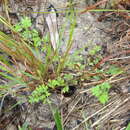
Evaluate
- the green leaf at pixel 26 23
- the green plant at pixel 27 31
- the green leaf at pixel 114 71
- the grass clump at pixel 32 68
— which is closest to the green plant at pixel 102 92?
the green leaf at pixel 114 71

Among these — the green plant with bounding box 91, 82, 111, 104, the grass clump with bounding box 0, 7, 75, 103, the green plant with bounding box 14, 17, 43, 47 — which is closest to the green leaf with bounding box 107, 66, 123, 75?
the green plant with bounding box 91, 82, 111, 104

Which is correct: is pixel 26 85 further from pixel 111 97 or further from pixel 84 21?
pixel 84 21

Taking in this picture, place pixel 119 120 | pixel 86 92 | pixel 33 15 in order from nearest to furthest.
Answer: pixel 119 120 → pixel 86 92 → pixel 33 15

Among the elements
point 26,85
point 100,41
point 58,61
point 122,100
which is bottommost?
point 122,100

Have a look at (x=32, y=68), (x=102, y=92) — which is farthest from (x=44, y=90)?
(x=102, y=92)

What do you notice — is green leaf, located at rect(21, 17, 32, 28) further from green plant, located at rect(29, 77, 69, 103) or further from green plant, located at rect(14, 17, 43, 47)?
green plant, located at rect(29, 77, 69, 103)

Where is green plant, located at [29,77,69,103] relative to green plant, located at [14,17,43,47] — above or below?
below

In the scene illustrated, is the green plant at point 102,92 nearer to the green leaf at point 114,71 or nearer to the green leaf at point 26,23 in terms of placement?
the green leaf at point 114,71

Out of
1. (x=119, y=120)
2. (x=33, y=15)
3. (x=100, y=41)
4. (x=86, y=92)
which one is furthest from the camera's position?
(x=33, y=15)

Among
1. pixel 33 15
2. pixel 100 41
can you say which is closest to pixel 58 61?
pixel 100 41
